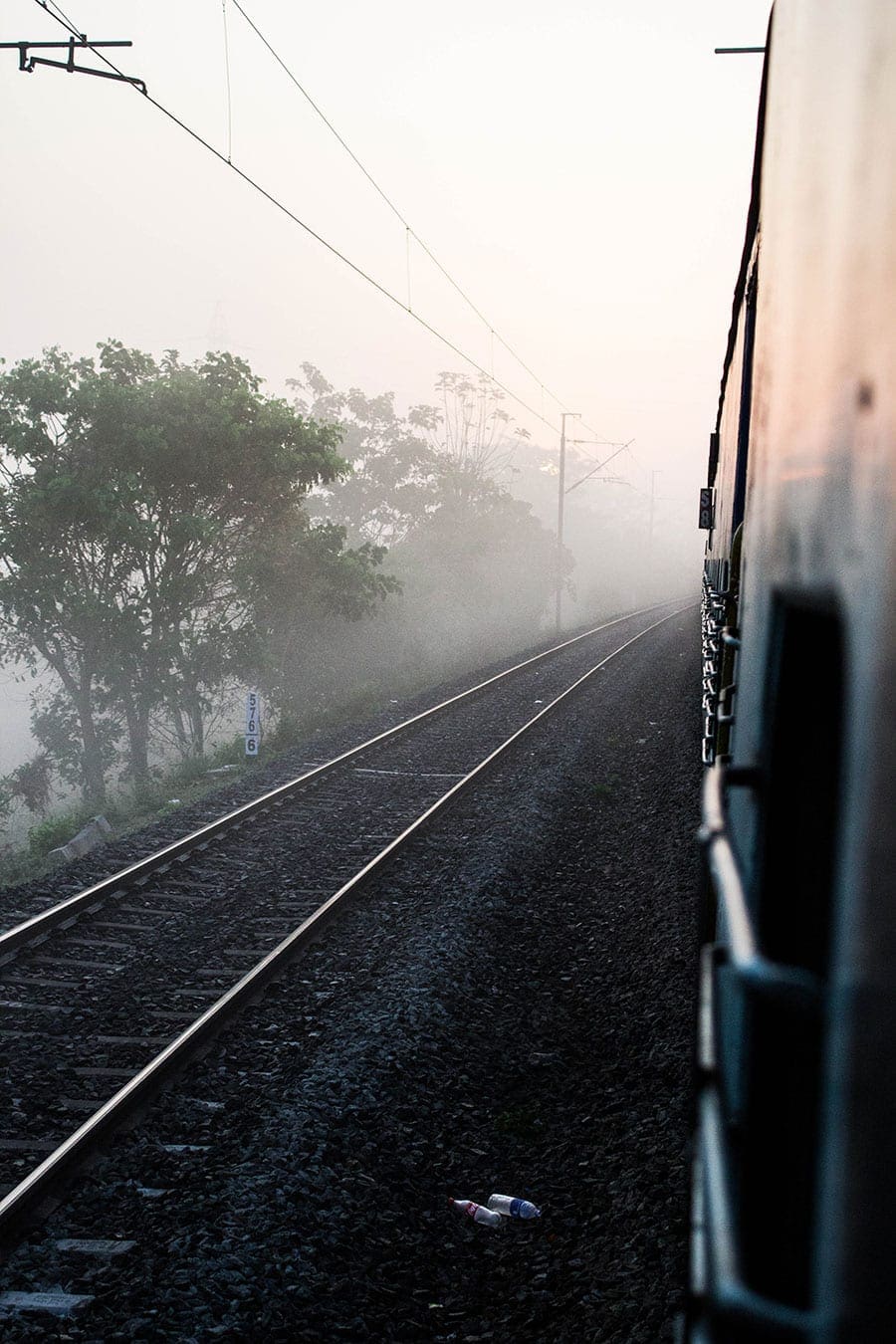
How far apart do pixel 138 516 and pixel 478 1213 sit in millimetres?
19649

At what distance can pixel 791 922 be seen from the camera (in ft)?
5.08

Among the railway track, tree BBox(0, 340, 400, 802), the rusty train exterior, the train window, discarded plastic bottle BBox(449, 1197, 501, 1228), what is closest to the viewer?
the rusty train exterior

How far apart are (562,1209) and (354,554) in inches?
860

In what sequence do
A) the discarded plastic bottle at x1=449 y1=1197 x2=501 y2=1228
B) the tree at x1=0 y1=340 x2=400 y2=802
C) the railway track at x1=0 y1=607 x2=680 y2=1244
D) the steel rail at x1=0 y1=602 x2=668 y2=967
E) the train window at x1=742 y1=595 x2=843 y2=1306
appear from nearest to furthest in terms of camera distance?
the train window at x1=742 y1=595 x2=843 y2=1306 → the discarded plastic bottle at x1=449 y1=1197 x2=501 y2=1228 → the railway track at x1=0 y1=607 x2=680 y2=1244 → the steel rail at x1=0 y1=602 x2=668 y2=967 → the tree at x1=0 y1=340 x2=400 y2=802

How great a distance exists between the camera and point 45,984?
22.9 ft

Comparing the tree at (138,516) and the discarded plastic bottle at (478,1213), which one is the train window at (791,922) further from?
the tree at (138,516)

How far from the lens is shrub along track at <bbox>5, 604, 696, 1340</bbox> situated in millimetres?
4176

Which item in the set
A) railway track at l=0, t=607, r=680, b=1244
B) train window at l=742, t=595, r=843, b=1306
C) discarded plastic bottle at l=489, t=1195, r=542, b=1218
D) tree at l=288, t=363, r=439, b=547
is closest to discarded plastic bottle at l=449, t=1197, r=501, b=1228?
discarded plastic bottle at l=489, t=1195, r=542, b=1218

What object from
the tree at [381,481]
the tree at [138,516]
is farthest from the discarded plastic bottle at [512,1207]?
the tree at [381,481]

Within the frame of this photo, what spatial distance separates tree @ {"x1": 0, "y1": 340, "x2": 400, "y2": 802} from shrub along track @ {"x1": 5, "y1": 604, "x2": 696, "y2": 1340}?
13796 mm

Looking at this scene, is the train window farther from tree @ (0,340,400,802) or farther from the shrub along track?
tree @ (0,340,400,802)

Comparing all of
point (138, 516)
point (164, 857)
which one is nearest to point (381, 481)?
point (138, 516)

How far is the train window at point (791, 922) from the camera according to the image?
1408mm

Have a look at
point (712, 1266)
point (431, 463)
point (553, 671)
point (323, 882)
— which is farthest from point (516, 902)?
point (431, 463)
